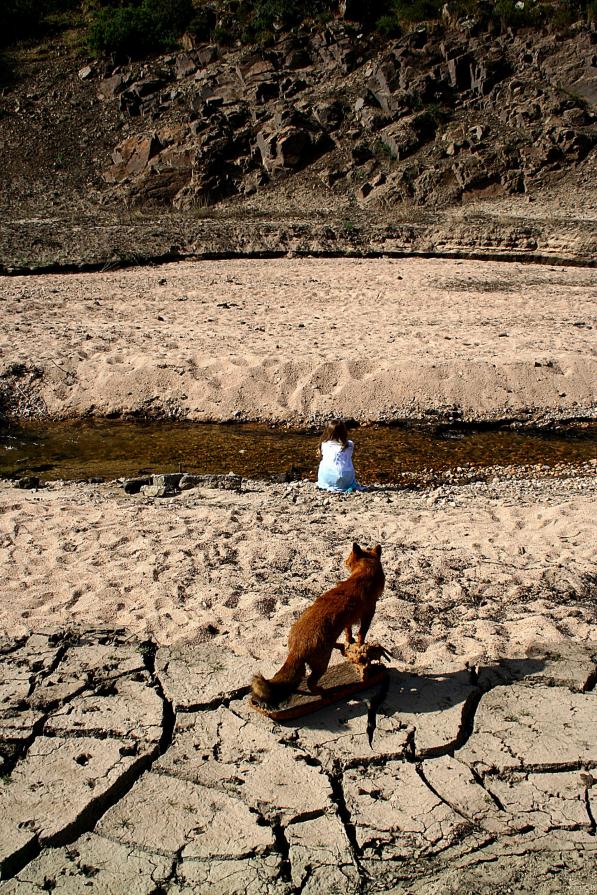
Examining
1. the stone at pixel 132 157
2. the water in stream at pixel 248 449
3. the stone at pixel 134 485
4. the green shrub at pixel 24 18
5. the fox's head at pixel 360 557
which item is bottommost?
the water in stream at pixel 248 449

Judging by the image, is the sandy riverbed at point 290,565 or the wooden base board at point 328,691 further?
the sandy riverbed at point 290,565

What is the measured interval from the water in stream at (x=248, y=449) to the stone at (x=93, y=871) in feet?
16.2

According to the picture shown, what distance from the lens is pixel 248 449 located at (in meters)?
8.70

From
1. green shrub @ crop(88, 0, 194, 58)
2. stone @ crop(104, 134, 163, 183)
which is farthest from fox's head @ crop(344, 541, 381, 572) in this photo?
green shrub @ crop(88, 0, 194, 58)

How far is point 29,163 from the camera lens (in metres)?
30.2

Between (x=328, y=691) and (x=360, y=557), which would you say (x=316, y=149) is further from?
(x=328, y=691)

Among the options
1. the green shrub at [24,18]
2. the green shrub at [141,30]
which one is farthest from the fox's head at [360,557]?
the green shrub at [24,18]

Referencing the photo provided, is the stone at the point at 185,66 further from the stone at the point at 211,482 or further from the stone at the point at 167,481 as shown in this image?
the stone at the point at 167,481

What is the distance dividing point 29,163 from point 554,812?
31.5 meters

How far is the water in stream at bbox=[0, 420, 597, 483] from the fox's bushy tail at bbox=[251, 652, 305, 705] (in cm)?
431

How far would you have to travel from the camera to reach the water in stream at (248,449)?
8.18 m

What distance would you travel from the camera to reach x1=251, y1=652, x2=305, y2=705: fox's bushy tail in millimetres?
3609

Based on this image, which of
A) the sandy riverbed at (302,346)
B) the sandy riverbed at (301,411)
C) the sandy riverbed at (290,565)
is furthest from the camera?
the sandy riverbed at (302,346)

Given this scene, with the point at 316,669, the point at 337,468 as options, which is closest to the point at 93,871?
the point at 316,669
